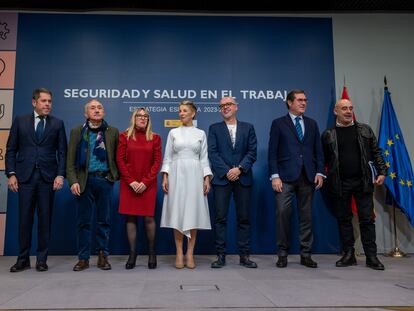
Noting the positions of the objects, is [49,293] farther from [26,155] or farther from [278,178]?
[278,178]

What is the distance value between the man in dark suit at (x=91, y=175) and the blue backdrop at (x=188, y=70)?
0.86 meters

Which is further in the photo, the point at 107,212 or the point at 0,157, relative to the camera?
the point at 0,157

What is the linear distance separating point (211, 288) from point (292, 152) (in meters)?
1.61

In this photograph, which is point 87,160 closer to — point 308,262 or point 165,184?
point 165,184

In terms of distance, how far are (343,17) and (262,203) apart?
2606 mm

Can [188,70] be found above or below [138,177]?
above

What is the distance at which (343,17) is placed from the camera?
15.5 feet

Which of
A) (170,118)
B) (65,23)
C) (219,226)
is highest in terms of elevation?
(65,23)

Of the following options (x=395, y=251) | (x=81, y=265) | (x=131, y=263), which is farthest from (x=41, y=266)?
(x=395, y=251)

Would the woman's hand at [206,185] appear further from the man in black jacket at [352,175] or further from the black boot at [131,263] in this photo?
the man in black jacket at [352,175]

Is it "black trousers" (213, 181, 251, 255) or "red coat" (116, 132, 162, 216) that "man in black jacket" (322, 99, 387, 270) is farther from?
"red coat" (116, 132, 162, 216)

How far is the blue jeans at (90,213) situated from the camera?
3385 millimetres

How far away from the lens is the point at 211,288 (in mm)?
2551

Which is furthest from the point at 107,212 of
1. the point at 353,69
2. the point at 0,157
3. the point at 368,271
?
the point at 353,69
